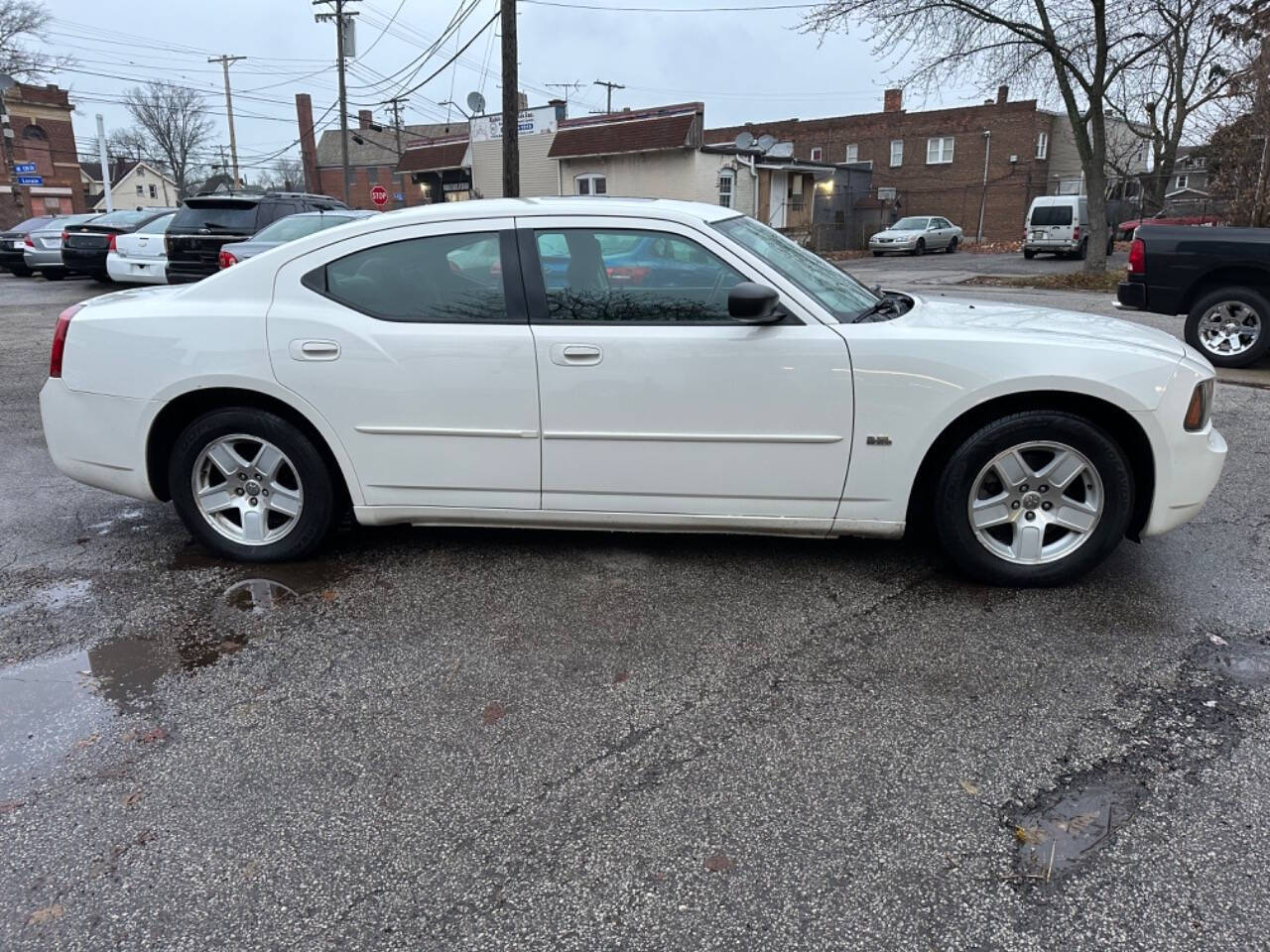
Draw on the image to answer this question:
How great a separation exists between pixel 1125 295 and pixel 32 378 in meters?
11.1

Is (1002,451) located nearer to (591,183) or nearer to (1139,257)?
(1139,257)

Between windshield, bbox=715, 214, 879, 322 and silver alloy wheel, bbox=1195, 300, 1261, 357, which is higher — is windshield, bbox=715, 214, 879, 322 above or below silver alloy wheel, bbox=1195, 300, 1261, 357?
above

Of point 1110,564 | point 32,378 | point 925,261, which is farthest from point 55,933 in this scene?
point 925,261

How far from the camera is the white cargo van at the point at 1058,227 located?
3127cm

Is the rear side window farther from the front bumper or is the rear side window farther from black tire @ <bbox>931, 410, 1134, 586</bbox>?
the front bumper

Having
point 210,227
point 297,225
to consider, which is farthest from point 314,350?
point 210,227

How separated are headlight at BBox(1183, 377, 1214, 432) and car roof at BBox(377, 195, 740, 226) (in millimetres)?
2092

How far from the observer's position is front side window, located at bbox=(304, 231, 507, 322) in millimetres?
3926

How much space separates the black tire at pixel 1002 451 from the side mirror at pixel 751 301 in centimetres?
100

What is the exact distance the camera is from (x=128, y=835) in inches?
96.0

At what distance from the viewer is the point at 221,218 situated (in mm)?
13312

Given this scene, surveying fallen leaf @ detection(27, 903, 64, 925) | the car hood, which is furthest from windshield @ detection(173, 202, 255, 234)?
fallen leaf @ detection(27, 903, 64, 925)

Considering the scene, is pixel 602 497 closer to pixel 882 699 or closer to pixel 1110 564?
pixel 882 699

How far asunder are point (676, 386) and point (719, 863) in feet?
6.47
